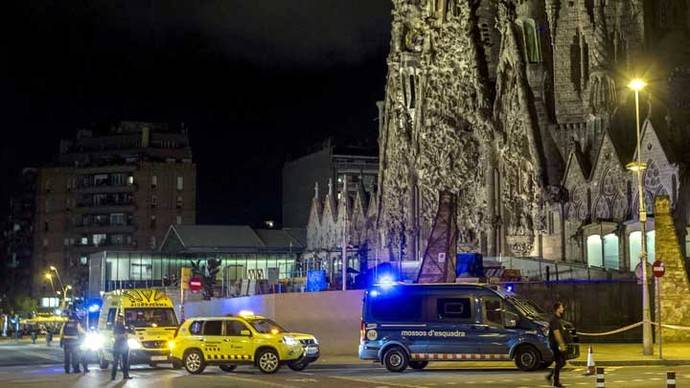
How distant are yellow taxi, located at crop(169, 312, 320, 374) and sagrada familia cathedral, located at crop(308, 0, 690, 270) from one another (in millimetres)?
32296

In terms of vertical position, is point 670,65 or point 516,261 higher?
point 670,65

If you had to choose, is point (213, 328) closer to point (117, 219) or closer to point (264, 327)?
point (264, 327)

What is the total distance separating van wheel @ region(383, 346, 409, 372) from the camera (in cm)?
2883

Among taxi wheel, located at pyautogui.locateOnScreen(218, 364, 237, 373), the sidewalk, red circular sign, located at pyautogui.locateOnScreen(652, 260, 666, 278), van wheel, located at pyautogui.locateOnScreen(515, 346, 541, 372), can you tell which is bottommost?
taxi wheel, located at pyautogui.locateOnScreen(218, 364, 237, 373)

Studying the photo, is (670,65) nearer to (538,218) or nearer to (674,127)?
(674,127)

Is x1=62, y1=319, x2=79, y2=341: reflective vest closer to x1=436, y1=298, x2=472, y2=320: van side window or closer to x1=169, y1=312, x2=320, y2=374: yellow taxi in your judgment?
x1=169, y1=312, x2=320, y2=374: yellow taxi

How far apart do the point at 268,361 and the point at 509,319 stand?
23.3 feet

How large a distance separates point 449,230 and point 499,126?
38.5 metres

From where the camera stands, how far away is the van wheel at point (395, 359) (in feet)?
94.6

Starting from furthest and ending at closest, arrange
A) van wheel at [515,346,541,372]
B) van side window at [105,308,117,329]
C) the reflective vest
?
van side window at [105,308,117,329]
the reflective vest
van wheel at [515,346,541,372]

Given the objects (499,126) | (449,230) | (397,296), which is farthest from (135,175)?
(397,296)

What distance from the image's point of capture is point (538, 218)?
7019 centimetres

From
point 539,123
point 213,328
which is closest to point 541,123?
point 539,123

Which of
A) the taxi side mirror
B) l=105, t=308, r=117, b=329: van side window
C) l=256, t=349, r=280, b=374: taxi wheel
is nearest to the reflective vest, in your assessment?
l=105, t=308, r=117, b=329: van side window
